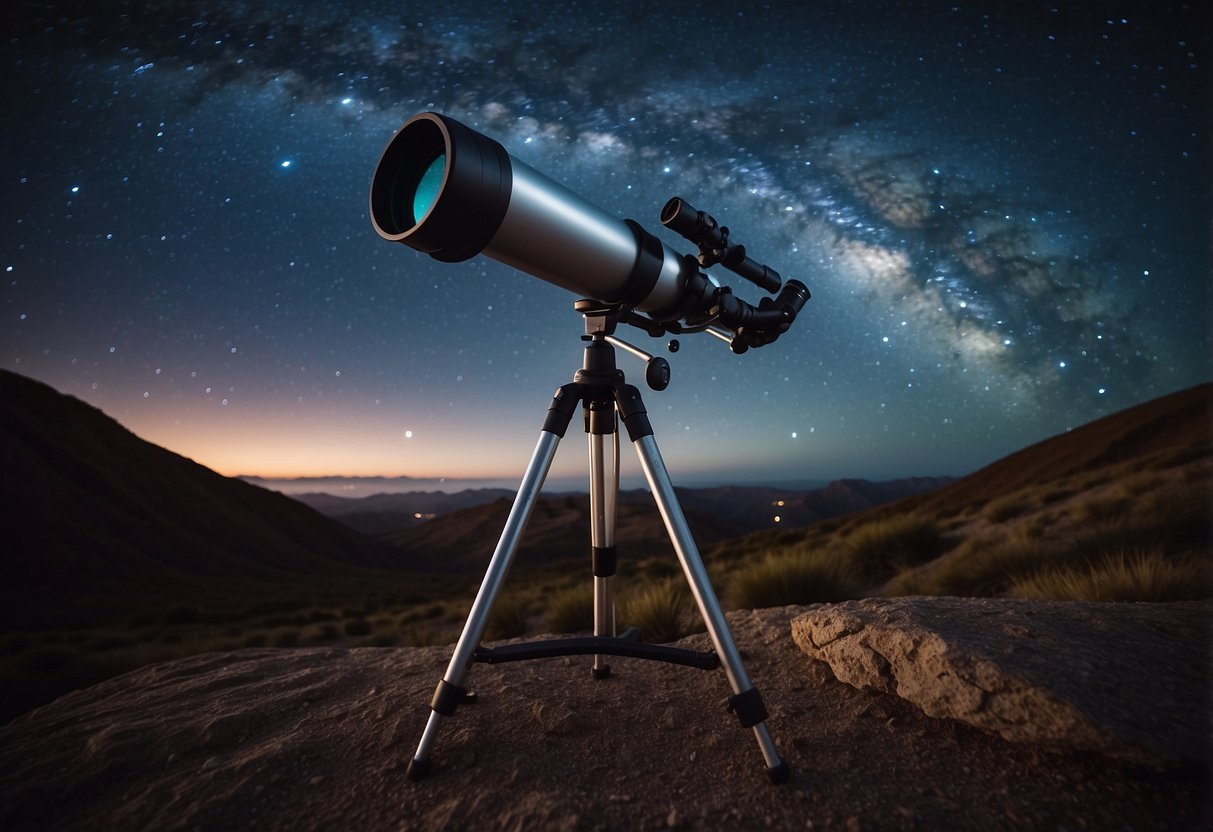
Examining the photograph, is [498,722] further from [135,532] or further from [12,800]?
[135,532]

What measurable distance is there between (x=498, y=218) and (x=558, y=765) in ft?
7.22

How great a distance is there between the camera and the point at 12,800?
2.03 metres

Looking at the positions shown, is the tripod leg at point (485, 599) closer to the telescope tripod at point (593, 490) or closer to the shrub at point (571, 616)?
the telescope tripod at point (593, 490)

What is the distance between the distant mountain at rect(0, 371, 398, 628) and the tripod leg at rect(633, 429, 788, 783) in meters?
26.2

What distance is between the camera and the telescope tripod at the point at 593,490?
194cm

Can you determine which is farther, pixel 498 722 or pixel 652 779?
pixel 498 722

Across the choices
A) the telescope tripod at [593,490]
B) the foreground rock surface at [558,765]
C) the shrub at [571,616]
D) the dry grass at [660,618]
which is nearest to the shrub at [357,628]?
the shrub at [571,616]

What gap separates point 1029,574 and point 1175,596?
1.71 metres

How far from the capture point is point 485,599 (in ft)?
6.63

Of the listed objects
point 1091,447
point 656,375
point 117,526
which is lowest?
point 117,526

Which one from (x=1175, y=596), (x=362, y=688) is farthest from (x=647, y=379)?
(x=1175, y=596)

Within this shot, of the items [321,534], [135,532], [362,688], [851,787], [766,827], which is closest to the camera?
[766,827]

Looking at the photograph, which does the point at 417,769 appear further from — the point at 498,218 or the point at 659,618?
the point at 659,618

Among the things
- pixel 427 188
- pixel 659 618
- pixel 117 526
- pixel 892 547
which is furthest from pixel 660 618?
pixel 117 526
